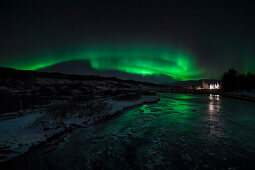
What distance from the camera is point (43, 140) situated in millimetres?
6836

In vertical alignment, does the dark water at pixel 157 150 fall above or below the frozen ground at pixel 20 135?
below

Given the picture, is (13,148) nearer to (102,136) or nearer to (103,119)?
(102,136)

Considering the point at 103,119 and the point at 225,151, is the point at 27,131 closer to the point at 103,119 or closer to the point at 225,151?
the point at 103,119

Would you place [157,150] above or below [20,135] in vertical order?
below

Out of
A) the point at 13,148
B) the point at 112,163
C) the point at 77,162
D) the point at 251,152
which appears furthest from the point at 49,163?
the point at 251,152

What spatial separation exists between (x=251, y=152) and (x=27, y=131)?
43.7 feet

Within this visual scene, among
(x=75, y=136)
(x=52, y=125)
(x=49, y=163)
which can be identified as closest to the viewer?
(x=49, y=163)

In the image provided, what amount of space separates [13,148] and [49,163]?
1.96m

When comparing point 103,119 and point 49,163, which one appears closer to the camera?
point 49,163

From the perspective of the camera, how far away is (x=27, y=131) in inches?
303

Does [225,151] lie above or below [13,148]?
below

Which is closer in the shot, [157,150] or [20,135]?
[157,150]

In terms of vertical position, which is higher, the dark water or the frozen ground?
the frozen ground

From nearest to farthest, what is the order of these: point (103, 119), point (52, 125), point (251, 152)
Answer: point (251, 152), point (52, 125), point (103, 119)
